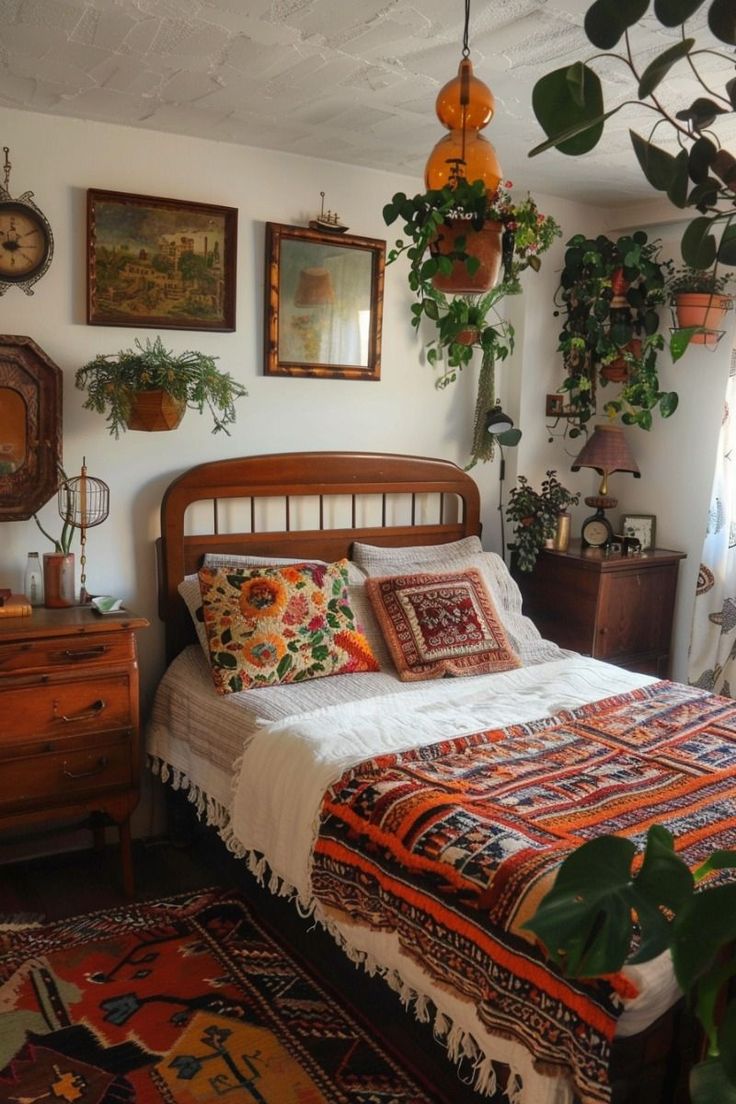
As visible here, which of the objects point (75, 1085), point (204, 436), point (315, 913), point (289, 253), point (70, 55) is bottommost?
point (75, 1085)

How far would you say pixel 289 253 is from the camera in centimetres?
342

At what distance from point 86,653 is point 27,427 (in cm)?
79

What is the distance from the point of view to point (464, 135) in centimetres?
213

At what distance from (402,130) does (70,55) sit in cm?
110

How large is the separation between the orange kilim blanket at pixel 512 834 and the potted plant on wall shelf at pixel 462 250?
4.19ft

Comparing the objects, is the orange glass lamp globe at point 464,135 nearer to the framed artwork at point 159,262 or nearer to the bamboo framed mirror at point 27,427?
the framed artwork at point 159,262

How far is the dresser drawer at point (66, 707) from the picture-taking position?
8.71 feet

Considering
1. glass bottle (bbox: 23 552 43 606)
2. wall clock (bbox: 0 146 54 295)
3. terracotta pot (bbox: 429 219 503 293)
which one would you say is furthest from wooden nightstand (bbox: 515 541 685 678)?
wall clock (bbox: 0 146 54 295)

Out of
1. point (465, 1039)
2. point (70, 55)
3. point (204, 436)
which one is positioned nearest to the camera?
point (465, 1039)

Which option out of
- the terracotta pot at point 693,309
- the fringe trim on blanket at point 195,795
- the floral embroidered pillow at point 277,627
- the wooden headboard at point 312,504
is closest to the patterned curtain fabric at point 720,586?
the terracotta pot at point 693,309

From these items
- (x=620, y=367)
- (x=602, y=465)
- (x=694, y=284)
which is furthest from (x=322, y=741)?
(x=694, y=284)

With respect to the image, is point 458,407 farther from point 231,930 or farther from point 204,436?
point 231,930

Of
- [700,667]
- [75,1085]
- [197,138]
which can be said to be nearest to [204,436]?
[197,138]

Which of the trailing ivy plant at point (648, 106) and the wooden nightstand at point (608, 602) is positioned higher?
the trailing ivy plant at point (648, 106)
